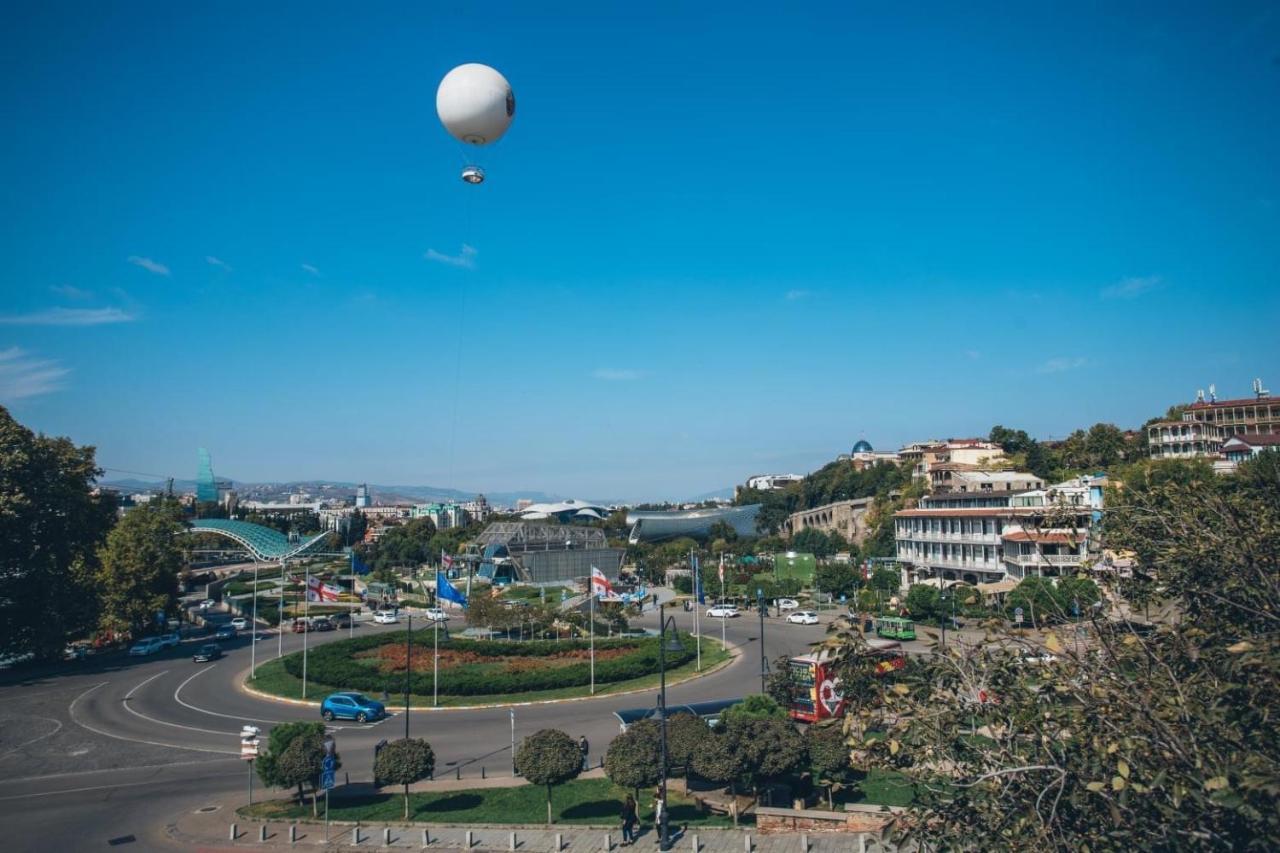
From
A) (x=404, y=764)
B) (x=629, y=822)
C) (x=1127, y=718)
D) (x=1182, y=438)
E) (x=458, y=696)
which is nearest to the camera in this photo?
(x=1127, y=718)

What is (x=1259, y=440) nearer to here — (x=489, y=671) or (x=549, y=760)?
(x=489, y=671)

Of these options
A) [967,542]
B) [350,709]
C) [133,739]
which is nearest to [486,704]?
[350,709]

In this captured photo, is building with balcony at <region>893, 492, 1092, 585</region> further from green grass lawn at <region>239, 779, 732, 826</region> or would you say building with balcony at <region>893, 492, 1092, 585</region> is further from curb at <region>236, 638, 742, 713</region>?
green grass lawn at <region>239, 779, 732, 826</region>

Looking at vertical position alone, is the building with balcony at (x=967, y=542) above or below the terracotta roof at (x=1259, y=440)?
below

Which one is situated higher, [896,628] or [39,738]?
[39,738]

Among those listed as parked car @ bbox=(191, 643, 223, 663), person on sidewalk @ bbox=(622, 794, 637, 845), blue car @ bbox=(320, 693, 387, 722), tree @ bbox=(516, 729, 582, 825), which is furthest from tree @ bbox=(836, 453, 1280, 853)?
parked car @ bbox=(191, 643, 223, 663)

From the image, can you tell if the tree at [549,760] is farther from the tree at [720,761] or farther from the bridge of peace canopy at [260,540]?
the bridge of peace canopy at [260,540]

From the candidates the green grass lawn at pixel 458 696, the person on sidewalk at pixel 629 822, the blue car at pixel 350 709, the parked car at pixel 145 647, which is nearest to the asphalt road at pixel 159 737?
the blue car at pixel 350 709
